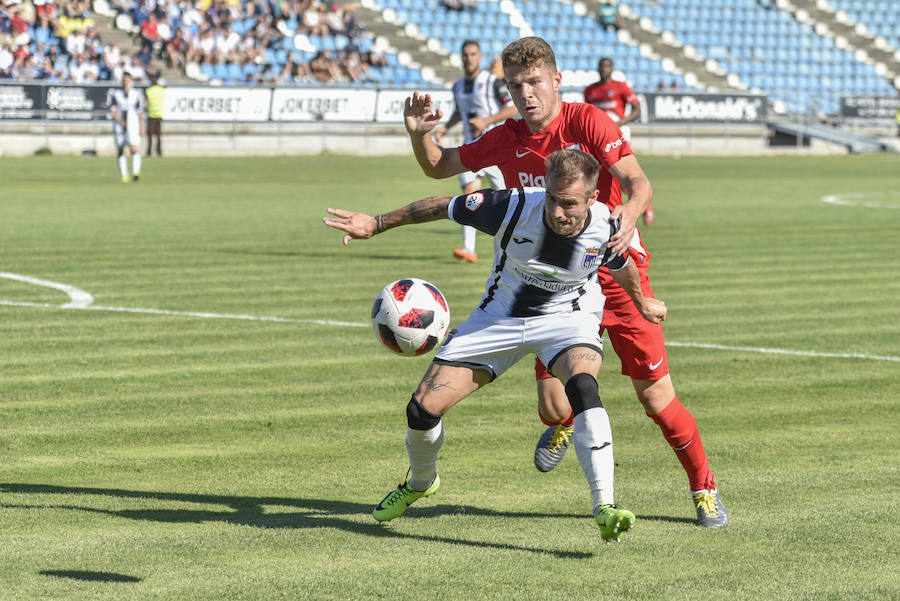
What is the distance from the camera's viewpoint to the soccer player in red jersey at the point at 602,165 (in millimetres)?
6008

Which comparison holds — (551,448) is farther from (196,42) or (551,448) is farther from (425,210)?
(196,42)

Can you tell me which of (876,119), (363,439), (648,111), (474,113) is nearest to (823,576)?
(363,439)

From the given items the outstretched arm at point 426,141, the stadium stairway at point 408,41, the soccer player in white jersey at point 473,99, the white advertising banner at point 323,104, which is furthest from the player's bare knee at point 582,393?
the stadium stairway at point 408,41

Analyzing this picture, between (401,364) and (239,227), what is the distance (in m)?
10.7

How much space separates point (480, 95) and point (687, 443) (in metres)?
11.4

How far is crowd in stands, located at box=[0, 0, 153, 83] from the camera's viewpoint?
128ft

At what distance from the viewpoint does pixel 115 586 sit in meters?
4.84

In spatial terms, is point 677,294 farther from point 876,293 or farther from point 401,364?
point 401,364

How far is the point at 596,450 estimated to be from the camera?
5.30 metres

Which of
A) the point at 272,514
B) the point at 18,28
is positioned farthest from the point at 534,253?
the point at 18,28

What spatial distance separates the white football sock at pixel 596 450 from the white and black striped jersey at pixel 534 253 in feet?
1.99

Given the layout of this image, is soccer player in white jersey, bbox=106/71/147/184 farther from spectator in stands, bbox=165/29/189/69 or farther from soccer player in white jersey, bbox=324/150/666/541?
soccer player in white jersey, bbox=324/150/666/541

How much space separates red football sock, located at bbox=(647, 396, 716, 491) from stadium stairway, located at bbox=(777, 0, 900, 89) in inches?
2269

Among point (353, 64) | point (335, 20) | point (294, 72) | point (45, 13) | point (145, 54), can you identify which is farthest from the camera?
point (335, 20)
